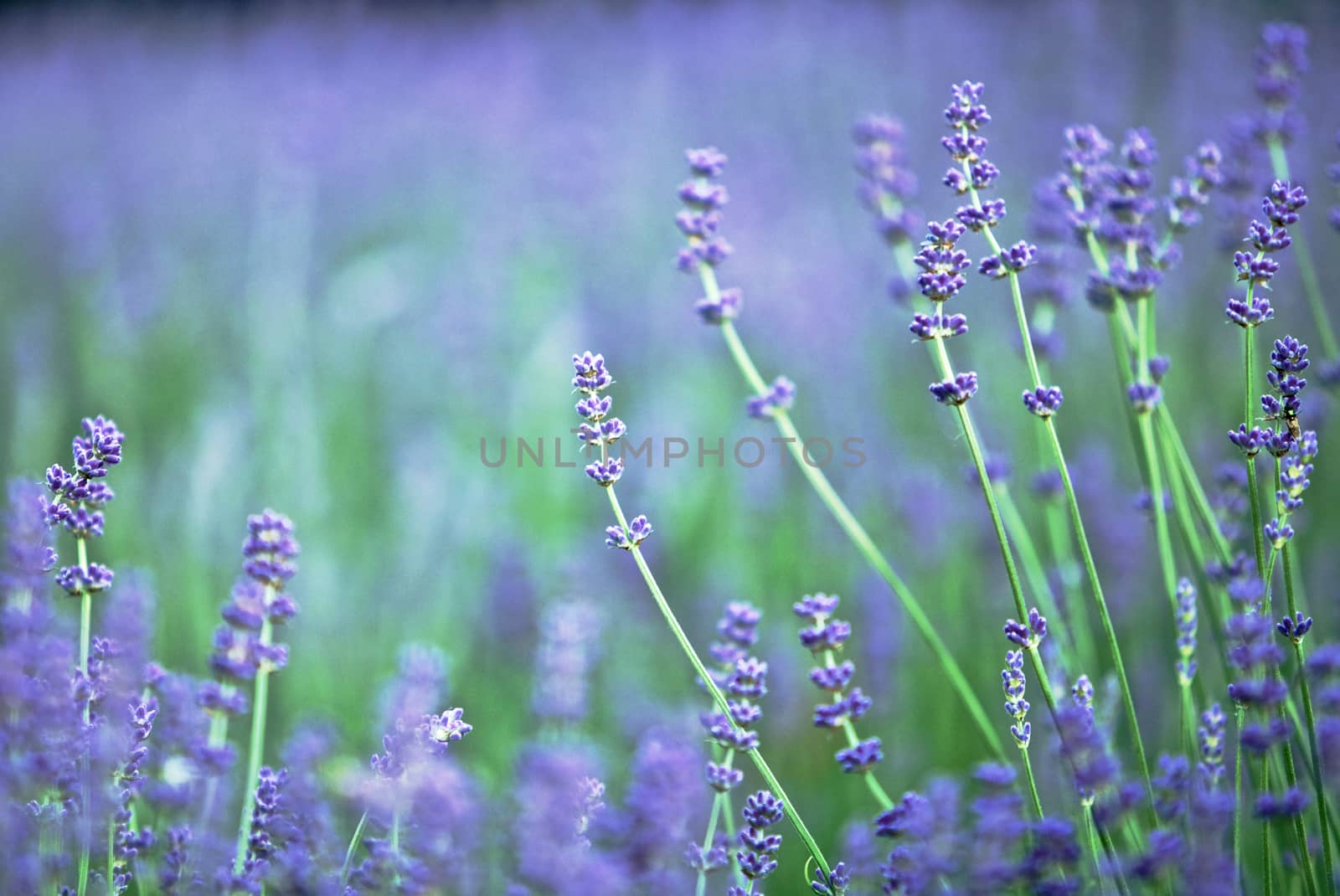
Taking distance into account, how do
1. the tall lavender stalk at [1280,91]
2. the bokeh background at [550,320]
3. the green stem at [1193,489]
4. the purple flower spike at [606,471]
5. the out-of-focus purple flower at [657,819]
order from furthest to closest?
1. the bokeh background at [550,320]
2. the tall lavender stalk at [1280,91]
3. the green stem at [1193,489]
4. the purple flower spike at [606,471]
5. the out-of-focus purple flower at [657,819]

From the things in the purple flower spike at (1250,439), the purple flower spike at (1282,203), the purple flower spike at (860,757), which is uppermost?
the purple flower spike at (1282,203)

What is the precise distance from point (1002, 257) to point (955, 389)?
0.11m

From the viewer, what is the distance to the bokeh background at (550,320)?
189 centimetres

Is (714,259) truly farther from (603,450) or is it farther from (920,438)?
(920,438)

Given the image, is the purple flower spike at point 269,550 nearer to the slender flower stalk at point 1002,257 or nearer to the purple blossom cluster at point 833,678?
the purple blossom cluster at point 833,678

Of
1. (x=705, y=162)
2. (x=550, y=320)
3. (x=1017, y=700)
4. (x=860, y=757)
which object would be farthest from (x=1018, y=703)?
(x=550, y=320)

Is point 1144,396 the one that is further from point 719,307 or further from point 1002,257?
point 719,307

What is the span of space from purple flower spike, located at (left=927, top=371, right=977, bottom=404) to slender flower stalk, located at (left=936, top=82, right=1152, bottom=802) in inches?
1.5

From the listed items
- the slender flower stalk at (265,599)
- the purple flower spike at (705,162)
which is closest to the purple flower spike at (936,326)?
the purple flower spike at (705,162)

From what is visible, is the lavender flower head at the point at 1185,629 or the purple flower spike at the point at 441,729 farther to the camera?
the lavender flower head at the point at 1185,629

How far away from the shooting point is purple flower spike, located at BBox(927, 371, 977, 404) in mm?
769

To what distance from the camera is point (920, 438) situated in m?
2.27

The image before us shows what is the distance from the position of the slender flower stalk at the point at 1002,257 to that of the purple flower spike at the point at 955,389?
4cm

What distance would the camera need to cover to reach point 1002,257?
796mm
